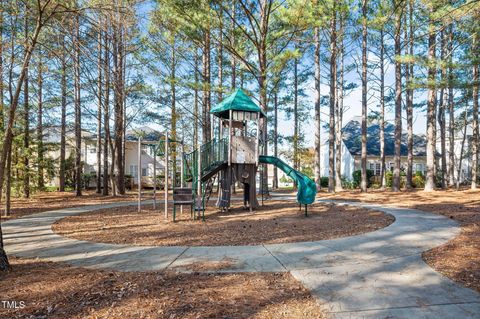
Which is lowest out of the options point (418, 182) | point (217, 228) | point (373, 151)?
point (217, 228)

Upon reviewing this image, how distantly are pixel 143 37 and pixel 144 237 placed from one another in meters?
13.4

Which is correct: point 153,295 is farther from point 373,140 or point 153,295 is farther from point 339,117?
point 373,140

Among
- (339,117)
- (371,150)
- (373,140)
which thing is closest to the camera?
(339,117)

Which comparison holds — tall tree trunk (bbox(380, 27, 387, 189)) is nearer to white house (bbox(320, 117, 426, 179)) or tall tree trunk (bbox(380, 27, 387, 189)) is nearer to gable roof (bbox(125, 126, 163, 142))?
white house (bbox(320, 117, 426, 179))

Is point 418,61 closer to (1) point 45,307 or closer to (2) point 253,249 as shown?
(2) point 253,249

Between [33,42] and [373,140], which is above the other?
[373,140]

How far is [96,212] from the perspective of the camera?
446 inches

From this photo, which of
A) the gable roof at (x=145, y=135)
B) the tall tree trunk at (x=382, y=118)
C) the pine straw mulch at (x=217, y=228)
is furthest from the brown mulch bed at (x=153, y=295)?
the tall tree trunk at (x=382, y=118)

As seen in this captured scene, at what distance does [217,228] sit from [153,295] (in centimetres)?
460

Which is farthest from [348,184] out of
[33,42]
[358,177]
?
[33,42]

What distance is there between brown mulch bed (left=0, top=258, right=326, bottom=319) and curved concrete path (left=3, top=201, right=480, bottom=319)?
0.32 m

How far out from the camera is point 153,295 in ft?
11.2

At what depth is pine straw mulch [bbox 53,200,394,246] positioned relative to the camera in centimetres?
656

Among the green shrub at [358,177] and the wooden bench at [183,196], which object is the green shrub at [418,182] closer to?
the green shrub at [358,177]
